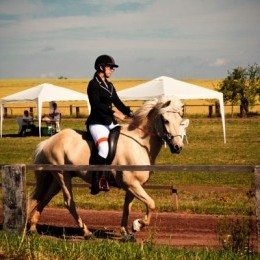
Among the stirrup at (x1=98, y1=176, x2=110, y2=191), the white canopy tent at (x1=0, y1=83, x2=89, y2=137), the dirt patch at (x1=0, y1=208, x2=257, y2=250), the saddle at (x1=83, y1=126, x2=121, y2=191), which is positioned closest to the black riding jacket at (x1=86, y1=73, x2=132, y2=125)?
the saddle at (x1=83, y1=126, x2=121, y2=191)

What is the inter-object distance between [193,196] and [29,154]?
40.3ft

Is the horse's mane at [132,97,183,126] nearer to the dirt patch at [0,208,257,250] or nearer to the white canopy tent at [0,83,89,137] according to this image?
the dirt patch at [0,208,257,250]

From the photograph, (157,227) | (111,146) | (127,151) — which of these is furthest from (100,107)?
(157,227)

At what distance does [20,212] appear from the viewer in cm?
885

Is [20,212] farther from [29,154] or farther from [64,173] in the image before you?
[29,154]

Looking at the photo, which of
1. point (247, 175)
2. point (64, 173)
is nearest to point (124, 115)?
point (64, 173)

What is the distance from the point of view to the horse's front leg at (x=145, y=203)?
29.7 feet

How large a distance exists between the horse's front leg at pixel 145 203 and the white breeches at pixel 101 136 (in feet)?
2.24

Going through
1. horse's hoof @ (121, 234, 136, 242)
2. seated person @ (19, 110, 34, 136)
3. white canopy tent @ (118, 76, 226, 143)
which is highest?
white canopy tent @ (118, 76, 226, 143)

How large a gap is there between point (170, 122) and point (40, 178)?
235 centimetres

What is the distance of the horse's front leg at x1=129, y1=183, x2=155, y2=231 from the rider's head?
1.80 metres

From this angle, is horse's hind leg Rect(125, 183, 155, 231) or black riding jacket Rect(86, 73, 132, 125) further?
black riding jacket Rect(86, 73, 132, 125)

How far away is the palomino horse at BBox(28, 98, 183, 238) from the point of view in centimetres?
934

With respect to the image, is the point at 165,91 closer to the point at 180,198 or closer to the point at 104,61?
the point at 180,198
